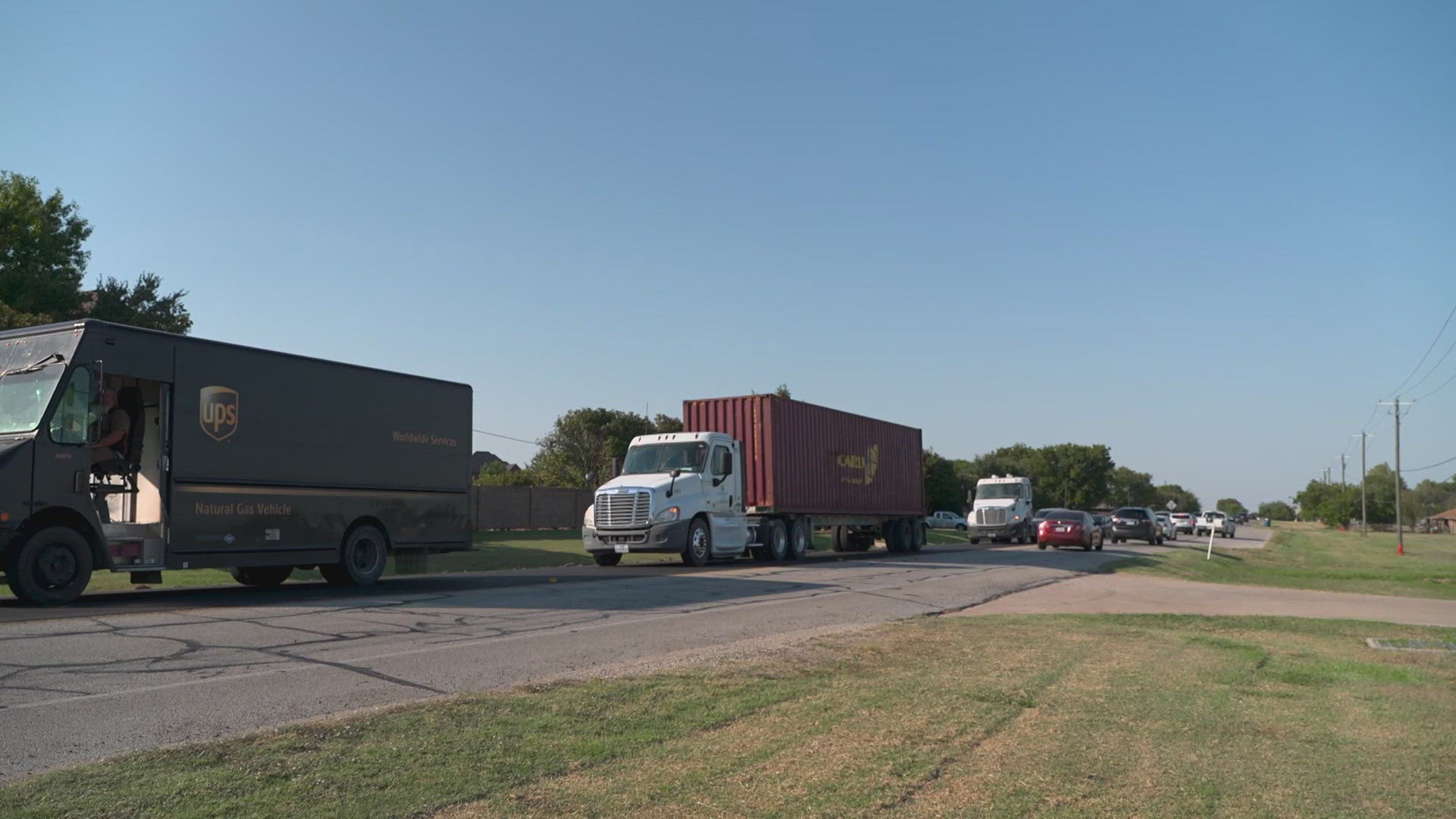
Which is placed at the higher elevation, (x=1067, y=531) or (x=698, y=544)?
(x=698, y=544)

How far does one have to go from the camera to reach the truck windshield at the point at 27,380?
12883 millimetres

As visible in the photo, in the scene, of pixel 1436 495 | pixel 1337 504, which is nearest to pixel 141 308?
pixel 1337 504

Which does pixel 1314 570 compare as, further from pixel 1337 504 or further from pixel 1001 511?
pixel 1337 504

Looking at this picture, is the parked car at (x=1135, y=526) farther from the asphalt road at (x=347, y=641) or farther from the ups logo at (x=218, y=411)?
the ups logo at (x=218, y=411)

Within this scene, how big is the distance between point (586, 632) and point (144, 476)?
690 centimetres

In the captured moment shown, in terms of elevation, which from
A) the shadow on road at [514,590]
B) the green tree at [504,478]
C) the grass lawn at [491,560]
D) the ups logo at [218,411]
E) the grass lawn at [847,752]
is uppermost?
the ups logo at [218,411]

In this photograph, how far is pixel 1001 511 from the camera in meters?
43.5

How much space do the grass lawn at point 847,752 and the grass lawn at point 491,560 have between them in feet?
30.9

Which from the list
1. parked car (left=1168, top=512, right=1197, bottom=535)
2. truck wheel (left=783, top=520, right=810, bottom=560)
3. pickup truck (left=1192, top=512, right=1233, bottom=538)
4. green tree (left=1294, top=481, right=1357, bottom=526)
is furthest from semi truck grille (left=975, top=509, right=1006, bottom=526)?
green tree (left=1294, top=481, right=1357, bottom=526)

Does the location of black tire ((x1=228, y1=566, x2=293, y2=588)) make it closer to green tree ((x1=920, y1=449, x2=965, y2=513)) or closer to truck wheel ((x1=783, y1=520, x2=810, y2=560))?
truck wheel ((x1=783, y1=520, x2=810, y2=560))

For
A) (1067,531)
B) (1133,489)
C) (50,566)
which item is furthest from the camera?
(1133,489)

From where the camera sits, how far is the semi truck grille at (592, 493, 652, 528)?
22.8 meters

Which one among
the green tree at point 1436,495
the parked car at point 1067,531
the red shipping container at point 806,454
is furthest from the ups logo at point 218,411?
the green tree at point 1436,495

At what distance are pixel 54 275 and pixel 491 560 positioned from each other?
20649 millimetres
